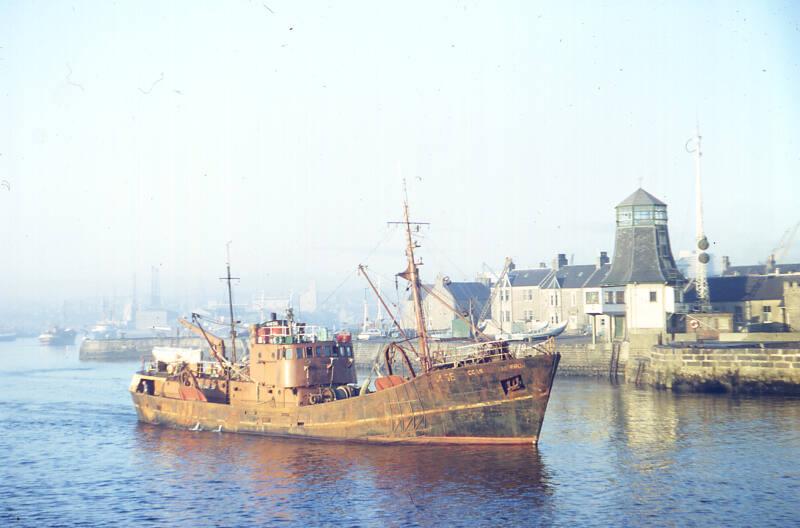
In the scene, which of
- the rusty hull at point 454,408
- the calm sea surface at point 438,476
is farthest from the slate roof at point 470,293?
the rusty hull at point 454,408

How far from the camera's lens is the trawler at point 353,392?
43.3m

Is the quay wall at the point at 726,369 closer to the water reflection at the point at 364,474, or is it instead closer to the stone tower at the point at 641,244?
the stone tower at the point at 641,244

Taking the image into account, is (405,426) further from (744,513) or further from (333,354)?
(744,513)

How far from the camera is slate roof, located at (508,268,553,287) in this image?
117062 mm

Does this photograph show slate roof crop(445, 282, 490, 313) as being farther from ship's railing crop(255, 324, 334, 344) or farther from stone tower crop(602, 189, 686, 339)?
ship's railing crop(255, 324, 334, 344)

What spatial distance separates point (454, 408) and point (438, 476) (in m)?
5.93

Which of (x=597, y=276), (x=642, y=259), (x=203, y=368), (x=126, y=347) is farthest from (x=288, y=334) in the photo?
(x=126, y=347)

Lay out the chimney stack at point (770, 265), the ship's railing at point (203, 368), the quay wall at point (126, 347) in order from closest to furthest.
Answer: the ship's railing at point (203, 368), the chimney stack at point (770, 265), the quay wall at point (126, 347)

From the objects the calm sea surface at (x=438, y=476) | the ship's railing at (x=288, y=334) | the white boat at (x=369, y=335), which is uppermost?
the ship's railing at (x=288, y=334)

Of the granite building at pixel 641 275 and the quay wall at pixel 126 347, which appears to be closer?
the granite building at pixel 641 275

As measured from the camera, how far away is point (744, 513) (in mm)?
31594

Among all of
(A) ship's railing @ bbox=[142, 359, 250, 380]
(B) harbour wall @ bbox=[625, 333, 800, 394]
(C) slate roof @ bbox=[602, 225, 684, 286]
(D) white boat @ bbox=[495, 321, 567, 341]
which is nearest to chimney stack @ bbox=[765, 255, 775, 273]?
(C) slate roof @ bbox=[602, 225, 684, 286]

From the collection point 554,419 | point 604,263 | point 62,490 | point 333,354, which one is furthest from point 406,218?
point 604,263

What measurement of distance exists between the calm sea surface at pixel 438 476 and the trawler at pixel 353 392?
1.02 m
